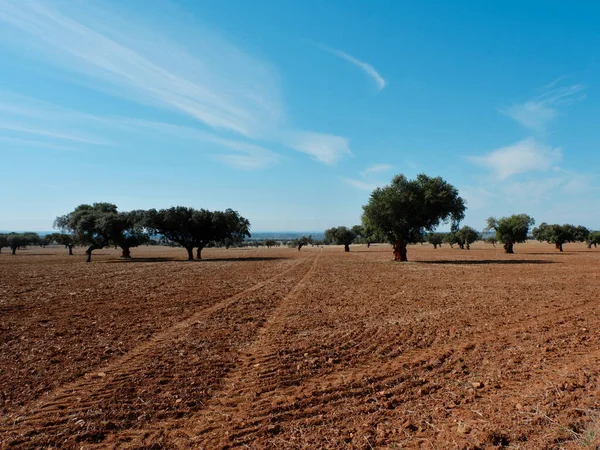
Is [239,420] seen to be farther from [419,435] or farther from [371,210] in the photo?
[371,210]

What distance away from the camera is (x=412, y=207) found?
138 ft

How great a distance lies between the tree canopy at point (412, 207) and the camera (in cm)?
4134

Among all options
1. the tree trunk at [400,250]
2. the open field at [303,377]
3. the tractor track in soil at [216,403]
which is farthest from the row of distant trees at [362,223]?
the tractor track in soil at [216,403]

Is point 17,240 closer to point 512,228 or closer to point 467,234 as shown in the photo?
point 512,228

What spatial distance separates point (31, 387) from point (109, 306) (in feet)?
30.1

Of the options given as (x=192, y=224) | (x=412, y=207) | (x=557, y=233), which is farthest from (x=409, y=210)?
(x=557, y=233)

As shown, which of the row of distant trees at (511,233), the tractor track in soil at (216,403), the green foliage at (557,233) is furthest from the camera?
the green foliage at (557,233)

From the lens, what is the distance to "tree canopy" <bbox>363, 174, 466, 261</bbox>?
41344 millimetres

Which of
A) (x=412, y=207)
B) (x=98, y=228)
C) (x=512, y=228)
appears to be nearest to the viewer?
(x=412, y=207)

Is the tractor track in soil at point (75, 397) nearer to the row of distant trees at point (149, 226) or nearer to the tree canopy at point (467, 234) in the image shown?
the row of distant trees at point (149, 226)

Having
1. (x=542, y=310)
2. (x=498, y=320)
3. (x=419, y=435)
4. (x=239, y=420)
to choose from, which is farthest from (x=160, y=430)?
(x=542, y=310)

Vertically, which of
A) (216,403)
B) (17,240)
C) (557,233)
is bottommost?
(216,403)

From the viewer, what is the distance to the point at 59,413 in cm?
572

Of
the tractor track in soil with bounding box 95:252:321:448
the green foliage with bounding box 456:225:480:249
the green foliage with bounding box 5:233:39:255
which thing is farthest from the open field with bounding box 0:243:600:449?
the green foliage with bounding box 456:225:480:249
